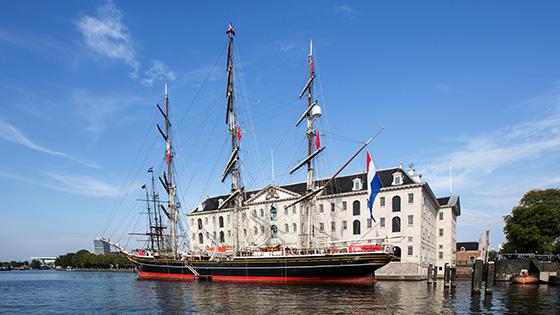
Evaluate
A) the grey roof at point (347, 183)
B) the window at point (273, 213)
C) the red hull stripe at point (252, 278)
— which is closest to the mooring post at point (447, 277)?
the red hull stripe at point (252, 278)

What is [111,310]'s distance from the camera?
109ft

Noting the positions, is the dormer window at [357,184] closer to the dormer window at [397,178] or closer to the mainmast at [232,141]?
the dormer window at [397,178]

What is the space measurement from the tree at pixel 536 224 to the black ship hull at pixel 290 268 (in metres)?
35.2

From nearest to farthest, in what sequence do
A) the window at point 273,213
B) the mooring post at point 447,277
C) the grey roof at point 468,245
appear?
the mooring post at point 447,277 → the window at point 273,213 → the grey roof at point 468,245

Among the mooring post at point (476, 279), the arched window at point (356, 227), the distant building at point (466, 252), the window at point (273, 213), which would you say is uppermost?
the window at point (273, 213)

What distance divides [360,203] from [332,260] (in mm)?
21162

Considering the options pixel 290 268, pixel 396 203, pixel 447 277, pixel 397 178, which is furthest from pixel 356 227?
pixel 447 277

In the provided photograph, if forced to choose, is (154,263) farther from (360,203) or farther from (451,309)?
(451,309)

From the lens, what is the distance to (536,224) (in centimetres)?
7188

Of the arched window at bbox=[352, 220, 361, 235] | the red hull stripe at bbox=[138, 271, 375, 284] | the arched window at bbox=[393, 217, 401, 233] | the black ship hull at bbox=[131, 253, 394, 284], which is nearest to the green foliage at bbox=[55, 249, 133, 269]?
the red hull stripe at bbox=[138, 271, 375, 284]

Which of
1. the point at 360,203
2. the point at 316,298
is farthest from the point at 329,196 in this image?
the point at 316,298

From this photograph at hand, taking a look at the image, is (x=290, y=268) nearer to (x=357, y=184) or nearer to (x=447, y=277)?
(x=447, y=277)

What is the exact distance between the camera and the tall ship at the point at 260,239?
172 ft

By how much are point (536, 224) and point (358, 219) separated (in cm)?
2927
